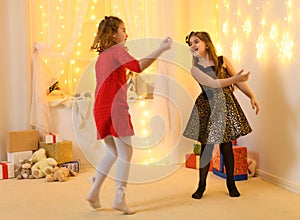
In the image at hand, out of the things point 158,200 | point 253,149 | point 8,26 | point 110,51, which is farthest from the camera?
point 8,26

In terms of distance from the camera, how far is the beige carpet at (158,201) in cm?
207

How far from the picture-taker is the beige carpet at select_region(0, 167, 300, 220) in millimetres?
2074

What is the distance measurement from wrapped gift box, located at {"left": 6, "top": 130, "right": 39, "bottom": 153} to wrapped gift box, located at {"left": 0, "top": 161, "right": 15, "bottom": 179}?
0.42 ft

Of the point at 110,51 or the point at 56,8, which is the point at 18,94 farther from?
the point at 110,51

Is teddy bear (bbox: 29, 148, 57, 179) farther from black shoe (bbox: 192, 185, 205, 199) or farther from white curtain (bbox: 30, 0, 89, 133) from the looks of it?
black shoe (bbox: 192, 185, 205, 199)

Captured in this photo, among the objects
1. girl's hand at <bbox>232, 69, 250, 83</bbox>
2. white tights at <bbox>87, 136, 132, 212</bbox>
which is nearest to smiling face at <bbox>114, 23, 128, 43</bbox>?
white tights at <bbox>87, 136, 132, 212</bbox>

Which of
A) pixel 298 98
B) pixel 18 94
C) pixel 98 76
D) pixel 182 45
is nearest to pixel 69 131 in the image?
pixel 18 94

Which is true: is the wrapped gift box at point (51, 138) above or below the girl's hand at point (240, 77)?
below

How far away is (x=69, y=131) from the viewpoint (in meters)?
3.43

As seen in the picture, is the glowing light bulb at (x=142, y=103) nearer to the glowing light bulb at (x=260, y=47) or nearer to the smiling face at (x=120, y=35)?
the glowing light bulb at (x=260, y=47)

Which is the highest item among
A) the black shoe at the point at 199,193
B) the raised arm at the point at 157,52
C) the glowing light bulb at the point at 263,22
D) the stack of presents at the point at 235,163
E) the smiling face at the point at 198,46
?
the glowing light bulb at the point at 263,22

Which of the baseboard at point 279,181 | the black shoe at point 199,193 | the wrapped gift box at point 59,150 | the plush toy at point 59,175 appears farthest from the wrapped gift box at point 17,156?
the baseboard at point 279,181

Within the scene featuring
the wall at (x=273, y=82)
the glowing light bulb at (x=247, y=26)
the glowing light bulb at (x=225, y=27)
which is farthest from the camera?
the glowing light bulb at (x=225, y=27)

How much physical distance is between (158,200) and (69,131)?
1.32 m
